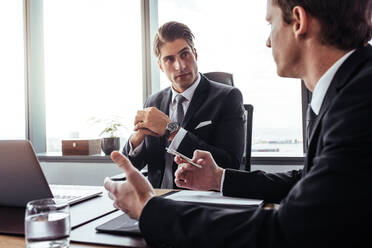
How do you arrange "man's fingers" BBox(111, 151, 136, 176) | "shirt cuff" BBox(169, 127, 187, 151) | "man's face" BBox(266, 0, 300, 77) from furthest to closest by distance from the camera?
"shirt cuff" BBox(169, 127, 187, 151)
"man's face" BBox(266, 0, 300, 77)
"man's fingers" BBox(111, 151, 136, 176)

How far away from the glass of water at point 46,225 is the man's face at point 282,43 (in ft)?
2.34

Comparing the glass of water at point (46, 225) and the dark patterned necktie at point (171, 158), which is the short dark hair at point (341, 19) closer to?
the glass of water at point (46, 225)

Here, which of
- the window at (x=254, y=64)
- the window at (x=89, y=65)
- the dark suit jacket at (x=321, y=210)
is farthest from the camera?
the window at (x=89, y=65)

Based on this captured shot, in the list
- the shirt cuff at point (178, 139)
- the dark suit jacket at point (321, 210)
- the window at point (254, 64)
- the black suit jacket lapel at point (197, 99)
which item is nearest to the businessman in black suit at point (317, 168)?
the dark suit jacket at point (321, 210)

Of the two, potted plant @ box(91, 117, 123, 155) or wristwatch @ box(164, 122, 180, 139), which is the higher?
wristwatch @ box(164, 122, 180, 139)

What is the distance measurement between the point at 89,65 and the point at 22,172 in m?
2.72

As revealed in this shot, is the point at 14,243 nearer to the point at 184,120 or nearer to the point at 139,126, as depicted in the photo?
the point at 139,126

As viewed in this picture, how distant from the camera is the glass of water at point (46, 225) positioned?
0.74m

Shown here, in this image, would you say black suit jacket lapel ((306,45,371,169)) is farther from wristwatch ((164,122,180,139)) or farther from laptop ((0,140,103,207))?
wristwatch ((164,122,180,139))

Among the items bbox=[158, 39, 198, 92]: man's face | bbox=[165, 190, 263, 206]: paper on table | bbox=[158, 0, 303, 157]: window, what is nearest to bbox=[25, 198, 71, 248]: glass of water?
bbox=[165, 190, 263, 206]: paper on table

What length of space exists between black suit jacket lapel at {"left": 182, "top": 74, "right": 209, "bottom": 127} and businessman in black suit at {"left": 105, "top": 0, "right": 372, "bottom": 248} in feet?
3.55

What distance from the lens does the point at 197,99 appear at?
214 cm

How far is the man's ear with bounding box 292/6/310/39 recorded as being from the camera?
886 millimetres

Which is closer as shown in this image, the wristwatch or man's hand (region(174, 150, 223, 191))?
man's hand (region(174, 150, 223, 191))
